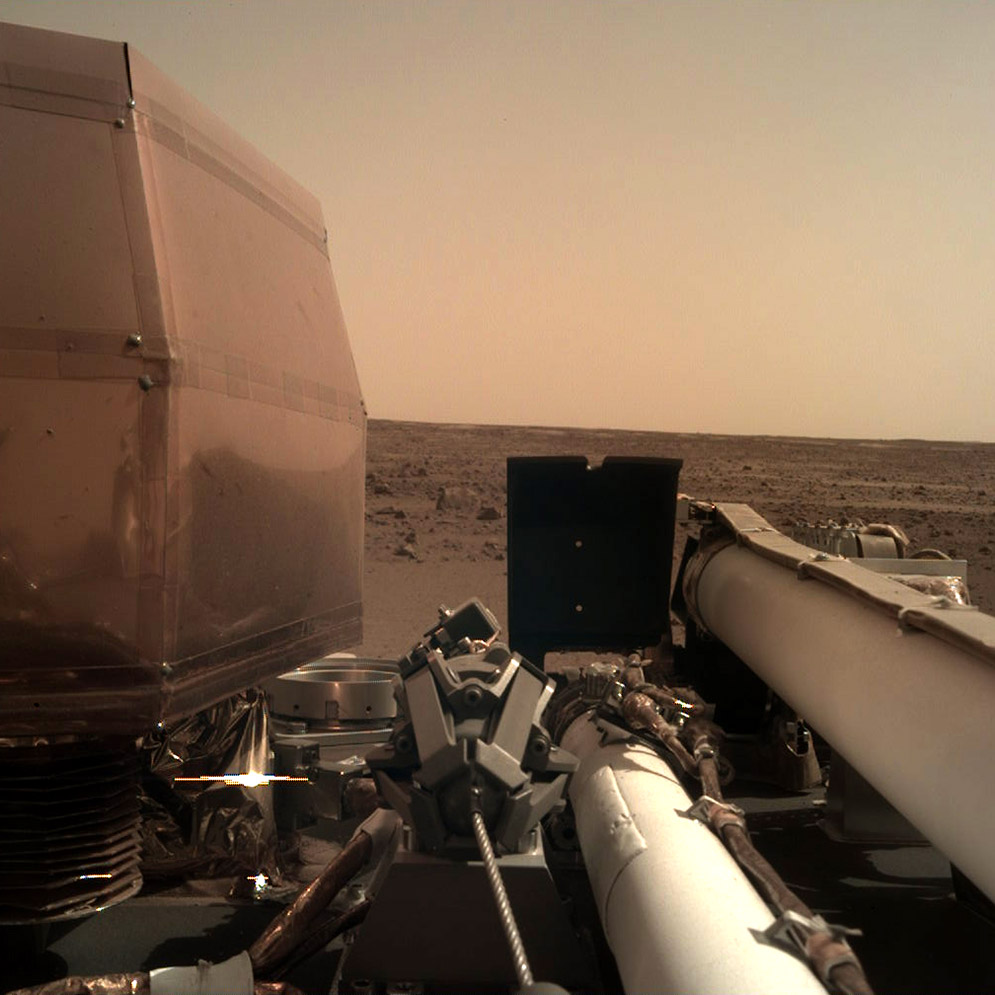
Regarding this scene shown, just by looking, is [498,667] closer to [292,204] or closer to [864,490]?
[292,204]

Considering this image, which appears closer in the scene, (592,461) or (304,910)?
(304,910)

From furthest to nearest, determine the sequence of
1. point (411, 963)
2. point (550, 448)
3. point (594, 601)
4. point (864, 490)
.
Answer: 1. point (550, 448)
2. point (864, 490)
3. point (594, 601)
4. point (411, 963)

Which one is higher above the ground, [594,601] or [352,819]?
[594,601]

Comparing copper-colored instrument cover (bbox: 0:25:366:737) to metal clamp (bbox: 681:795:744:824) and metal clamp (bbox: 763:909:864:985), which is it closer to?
metal clamp (bbox: 681:795:744:824)

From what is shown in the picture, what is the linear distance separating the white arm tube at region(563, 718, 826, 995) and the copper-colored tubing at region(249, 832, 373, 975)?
2.04ft

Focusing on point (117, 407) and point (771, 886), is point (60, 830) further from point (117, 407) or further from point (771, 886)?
point (771, 886)

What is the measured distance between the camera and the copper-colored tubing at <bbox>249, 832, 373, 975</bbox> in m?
3.23

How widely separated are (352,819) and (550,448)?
34669 millimetres

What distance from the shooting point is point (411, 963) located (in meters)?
3.03

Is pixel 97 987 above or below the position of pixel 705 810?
below

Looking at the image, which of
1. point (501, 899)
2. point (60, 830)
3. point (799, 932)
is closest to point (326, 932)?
point (60, 830)

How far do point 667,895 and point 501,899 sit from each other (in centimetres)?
58

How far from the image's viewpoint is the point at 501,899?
2.45 meters

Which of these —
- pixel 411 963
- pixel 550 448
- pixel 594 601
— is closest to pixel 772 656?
pixel 594 601
